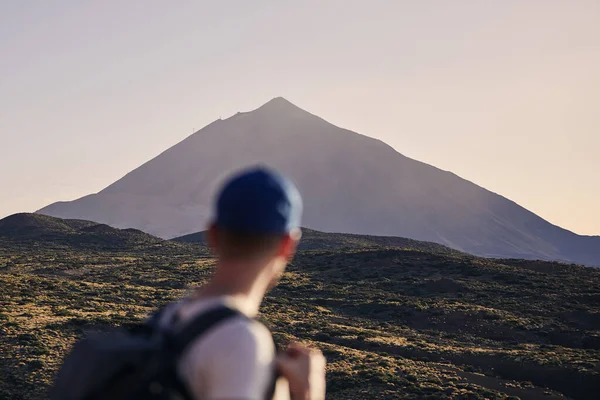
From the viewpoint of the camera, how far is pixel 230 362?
1.69 m

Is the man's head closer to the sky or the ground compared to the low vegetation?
closer to the sky

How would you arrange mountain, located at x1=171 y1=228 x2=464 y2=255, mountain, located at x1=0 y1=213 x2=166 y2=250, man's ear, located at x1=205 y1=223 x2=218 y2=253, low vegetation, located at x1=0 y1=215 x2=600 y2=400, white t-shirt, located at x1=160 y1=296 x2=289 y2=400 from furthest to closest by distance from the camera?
mountain, located at x1=171 y1=228 x2=464 y2=255 < mountain, located at x1=0 y1=213 x2=166 y2=250 < low vegetation, located at x1=0 y1=215 x2=600 y2=400 < man's ear, located at x1=205 y1=223 x2=218 y2=253 < white t-shirt, located at x1=160 y1=296 x2=289 y2=400

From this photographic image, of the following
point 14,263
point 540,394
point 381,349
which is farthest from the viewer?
point 14,263

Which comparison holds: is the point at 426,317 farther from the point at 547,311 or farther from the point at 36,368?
the point at 36,368

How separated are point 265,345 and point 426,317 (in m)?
42.9

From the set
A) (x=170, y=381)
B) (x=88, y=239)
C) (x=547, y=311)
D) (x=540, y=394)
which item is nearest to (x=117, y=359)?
(x=170, y=381)

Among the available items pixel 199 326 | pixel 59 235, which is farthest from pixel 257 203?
pixel 59 235

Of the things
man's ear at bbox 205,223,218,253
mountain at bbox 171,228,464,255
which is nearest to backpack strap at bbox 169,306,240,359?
man's ear at bbox 205,223,218,253

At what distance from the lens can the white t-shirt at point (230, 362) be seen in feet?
5.54

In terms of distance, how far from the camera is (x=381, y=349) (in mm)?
32594

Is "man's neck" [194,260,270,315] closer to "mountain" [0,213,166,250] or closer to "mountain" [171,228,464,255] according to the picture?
"mountain" [0,213,166,250]

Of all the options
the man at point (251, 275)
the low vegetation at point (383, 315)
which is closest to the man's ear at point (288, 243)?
the man at point (251, 275)

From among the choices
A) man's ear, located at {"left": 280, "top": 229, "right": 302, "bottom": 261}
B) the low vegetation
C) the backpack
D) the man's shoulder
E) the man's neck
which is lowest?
the low vegetation

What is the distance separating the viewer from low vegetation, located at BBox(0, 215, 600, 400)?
25500 millimetres
